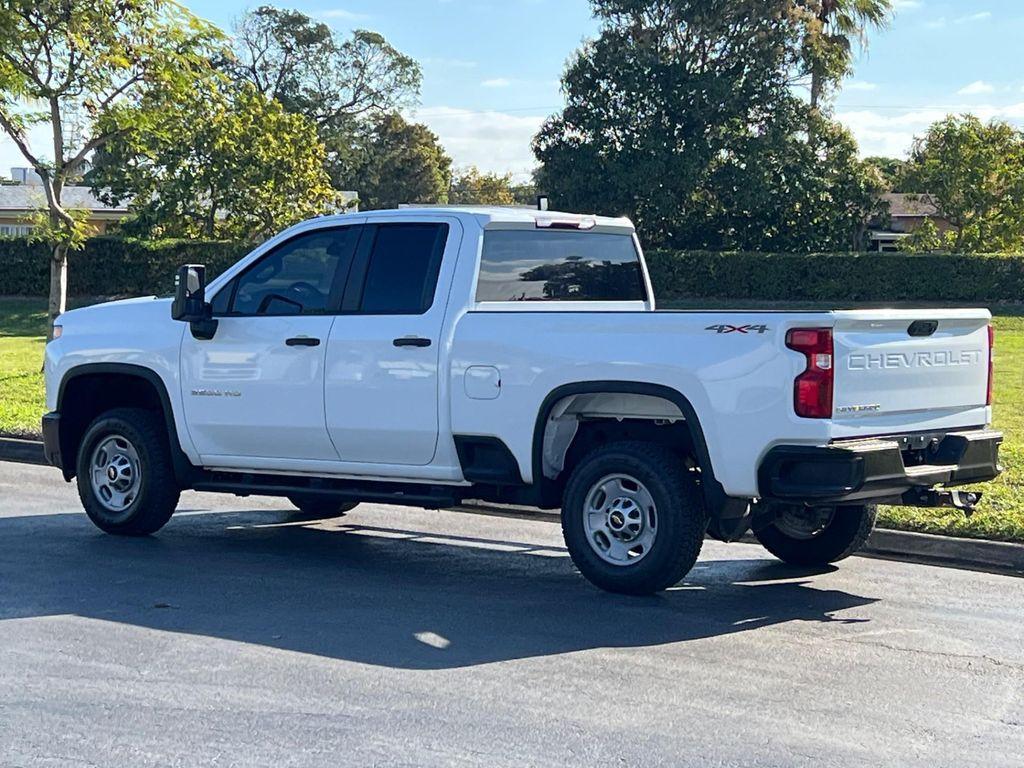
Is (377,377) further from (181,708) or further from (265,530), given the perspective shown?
(181,708)

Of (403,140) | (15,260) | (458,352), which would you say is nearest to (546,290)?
(458,352)

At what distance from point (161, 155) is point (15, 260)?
5.35 meters

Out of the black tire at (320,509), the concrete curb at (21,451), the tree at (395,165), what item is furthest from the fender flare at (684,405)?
the tree at (395,165)

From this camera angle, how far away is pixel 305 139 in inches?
1521

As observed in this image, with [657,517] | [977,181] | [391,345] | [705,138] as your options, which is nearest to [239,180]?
[705,138]

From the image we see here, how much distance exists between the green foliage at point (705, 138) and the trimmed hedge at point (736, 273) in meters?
2.87

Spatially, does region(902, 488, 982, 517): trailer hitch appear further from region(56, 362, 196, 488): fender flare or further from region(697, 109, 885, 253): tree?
region(697, 109, 885, 253): tree

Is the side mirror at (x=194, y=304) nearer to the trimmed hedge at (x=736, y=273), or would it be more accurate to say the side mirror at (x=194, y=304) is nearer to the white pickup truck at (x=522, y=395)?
the white pickup truck at (x=522, y=395)

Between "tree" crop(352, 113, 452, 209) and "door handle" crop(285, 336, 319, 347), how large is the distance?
6129 cm

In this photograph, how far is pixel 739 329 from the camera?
676cm

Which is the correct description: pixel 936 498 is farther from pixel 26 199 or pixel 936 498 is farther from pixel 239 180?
pixel 26 199

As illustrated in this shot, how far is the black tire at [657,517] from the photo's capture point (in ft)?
23.5

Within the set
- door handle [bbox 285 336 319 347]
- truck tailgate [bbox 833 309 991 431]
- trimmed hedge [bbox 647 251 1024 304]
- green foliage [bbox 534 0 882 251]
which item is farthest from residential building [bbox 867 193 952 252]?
door handle [bbox 285 336 319 347]

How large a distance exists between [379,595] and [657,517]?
154cm
